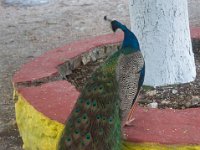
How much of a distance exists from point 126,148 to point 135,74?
511mm

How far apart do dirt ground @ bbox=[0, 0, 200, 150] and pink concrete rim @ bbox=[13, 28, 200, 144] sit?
1.07m

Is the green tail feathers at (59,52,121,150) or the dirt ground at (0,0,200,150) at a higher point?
the green tail feathers at (59,52,121,150)

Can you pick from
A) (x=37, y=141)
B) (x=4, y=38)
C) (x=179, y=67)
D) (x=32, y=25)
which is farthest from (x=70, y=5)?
(x=37, y=141)

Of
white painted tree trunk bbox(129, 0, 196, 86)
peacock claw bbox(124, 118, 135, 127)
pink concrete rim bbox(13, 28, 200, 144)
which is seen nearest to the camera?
pink concrete rim bbox(13, 28, 200, 144)

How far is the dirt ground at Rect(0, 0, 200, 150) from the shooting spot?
6.33m

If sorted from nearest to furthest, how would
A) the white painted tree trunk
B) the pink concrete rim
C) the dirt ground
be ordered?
the pink concrete rim < the white painted tree trunk < the dirt ground

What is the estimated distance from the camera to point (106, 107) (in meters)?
2.90

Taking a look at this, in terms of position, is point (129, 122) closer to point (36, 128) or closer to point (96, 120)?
point (96, 120)

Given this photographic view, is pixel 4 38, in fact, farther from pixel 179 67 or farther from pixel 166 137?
pixel 166 137

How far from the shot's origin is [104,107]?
290 centimetres

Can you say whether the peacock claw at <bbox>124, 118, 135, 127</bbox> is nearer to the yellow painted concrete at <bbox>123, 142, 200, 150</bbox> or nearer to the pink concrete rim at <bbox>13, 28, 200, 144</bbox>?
the pink concrete rim at <bbox>13, 28, 200, 144</bbox>

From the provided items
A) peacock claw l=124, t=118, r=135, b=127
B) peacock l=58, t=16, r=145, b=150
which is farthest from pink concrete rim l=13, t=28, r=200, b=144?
peacock l=58, t=16, r=145, b=150

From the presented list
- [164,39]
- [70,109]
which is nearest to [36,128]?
[70,109]

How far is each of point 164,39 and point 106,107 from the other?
1216mm
